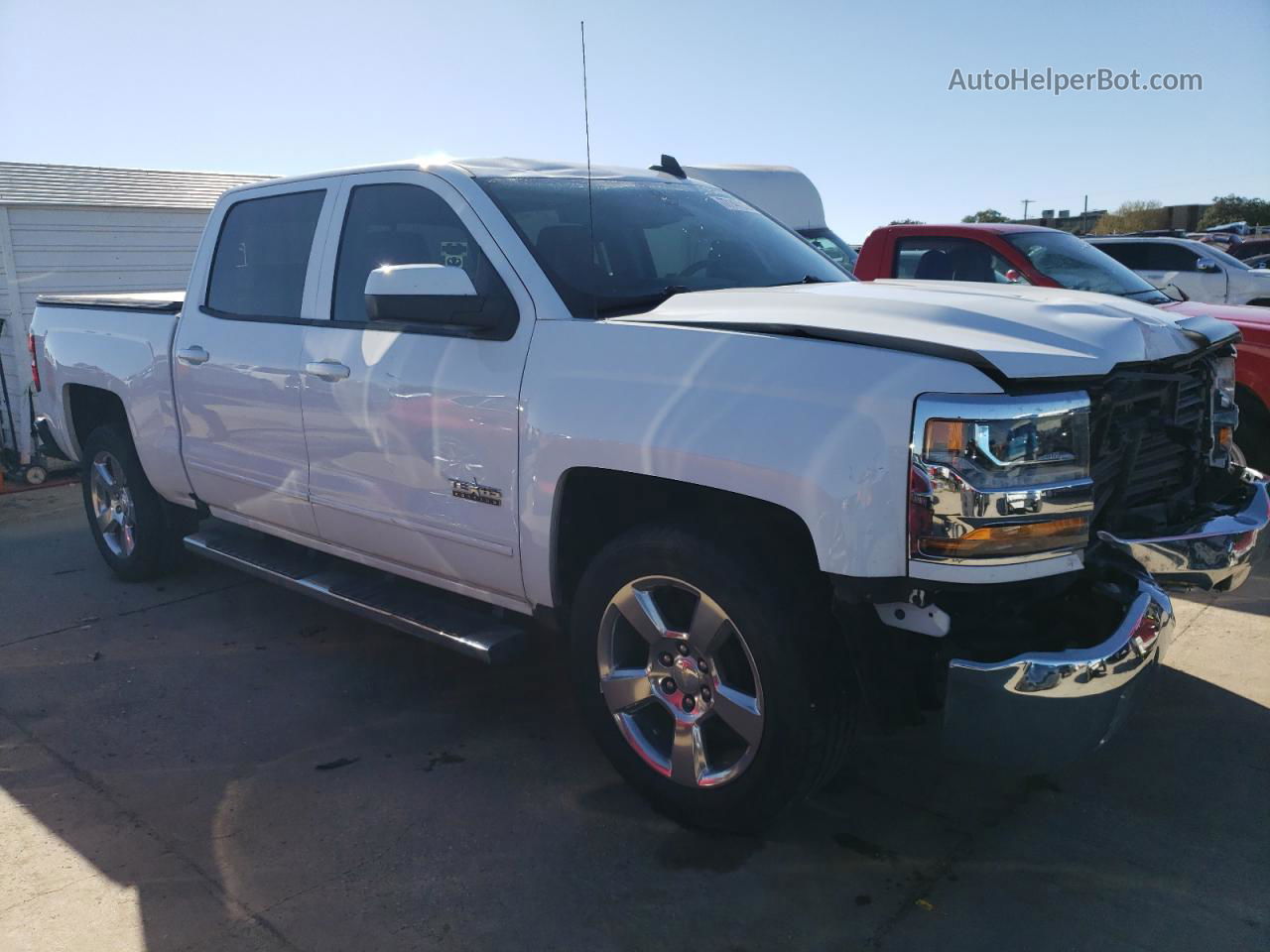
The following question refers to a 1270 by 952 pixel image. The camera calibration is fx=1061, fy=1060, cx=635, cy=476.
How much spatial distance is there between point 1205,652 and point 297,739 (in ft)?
12.0

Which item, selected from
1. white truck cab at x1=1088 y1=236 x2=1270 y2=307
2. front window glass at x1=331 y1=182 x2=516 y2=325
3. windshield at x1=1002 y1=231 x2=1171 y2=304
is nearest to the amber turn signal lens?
front window glass at x1=331 y1=182 x2=516 y2=325

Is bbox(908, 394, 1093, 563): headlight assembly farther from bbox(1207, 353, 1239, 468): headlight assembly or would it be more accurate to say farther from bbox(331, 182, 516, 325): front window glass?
bbox(331, 182, 516, 325): front window glass

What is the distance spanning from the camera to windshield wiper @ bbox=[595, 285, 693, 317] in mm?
3303

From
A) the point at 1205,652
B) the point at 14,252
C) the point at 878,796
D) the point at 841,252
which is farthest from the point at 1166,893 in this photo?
the point at 841,252

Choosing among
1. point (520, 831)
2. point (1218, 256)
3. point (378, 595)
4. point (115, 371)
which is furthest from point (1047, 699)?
point (1218, 256)

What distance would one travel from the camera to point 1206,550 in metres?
2.84

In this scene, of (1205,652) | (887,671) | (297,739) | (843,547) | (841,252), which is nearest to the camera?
(843,547)

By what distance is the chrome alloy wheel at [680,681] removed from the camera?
288cm

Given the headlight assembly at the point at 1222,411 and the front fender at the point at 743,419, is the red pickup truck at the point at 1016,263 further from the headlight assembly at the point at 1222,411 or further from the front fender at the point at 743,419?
the front fender at the point at 743,419

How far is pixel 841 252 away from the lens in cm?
1241

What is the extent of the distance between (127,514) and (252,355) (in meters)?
1.93

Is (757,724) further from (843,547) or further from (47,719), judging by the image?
(47,719)

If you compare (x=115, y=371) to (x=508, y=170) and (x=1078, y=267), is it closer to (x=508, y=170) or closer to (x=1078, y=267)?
(x=508, y=170)

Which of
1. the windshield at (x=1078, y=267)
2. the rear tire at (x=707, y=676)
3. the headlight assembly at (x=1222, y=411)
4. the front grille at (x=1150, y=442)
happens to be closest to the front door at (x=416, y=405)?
the rear tire at (x=707, y=676)
